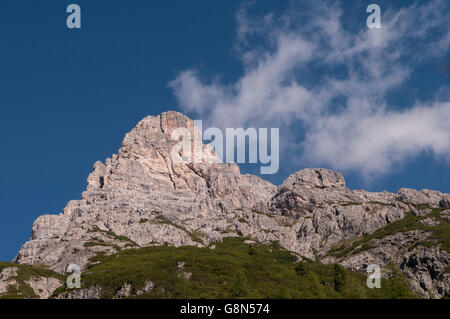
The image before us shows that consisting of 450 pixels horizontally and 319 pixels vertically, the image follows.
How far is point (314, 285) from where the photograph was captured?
6053 inches
